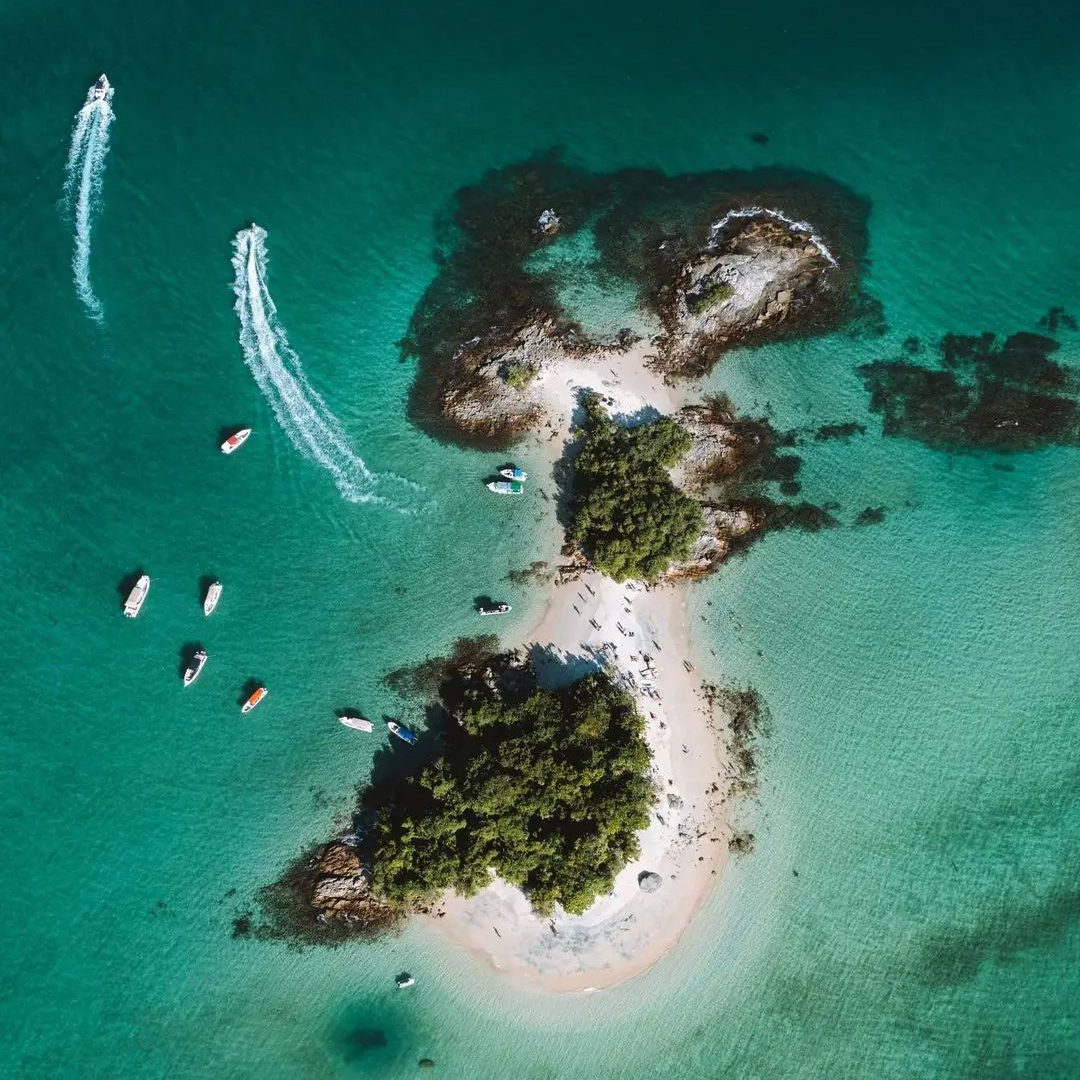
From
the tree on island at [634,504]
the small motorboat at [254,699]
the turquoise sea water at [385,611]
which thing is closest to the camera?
the tree on island at [634,504]

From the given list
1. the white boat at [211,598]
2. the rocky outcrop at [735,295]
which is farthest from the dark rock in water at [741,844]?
the white boat at [211,598]

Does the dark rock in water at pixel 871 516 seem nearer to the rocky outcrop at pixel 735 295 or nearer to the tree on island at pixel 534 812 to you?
the rocky outcrop at pixel 735 295

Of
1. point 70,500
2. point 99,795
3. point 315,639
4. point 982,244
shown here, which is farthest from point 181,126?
point 982,244

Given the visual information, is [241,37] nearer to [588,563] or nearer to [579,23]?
[579,23]

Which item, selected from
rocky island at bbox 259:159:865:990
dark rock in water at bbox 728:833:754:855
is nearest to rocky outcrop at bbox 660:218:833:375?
rocky island at bbox 259:159:865:990

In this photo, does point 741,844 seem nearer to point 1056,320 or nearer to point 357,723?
point 357,723

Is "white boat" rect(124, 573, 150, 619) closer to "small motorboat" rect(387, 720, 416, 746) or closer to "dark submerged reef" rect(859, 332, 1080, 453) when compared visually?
"small motorboat" rect(387, 720, 416, 746)

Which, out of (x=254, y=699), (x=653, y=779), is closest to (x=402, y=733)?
(x=254, y=699)
